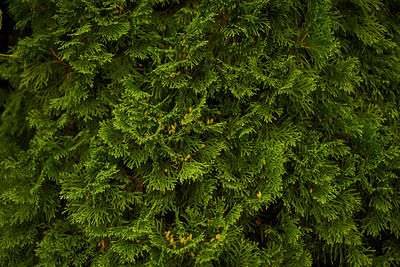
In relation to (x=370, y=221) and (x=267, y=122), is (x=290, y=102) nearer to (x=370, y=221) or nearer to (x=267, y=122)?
(x=267, y=122)

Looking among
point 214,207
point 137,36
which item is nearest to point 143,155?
point 214,207

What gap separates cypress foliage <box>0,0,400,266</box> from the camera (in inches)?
68.4

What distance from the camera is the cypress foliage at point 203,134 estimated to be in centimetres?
174

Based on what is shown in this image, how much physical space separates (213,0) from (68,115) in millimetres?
1164

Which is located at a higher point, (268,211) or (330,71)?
(330,71)

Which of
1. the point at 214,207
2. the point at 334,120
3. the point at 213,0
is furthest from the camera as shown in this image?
the point at 334,120

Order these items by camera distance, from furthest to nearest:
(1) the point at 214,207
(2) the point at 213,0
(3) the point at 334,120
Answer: (3) the point at 334,120 < (1) the point at 214,207 < (2) the point at 213,0

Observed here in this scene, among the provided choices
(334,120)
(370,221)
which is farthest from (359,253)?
(334,120)

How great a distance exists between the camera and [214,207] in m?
1.85

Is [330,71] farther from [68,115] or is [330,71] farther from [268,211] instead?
[68,115]

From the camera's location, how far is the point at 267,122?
1854 mm

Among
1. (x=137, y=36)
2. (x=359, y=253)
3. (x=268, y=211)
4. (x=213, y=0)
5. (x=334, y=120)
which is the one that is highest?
(x=213, y=0)

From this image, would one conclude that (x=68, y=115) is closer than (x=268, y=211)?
Yes

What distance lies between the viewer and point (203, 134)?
6.18 ft
